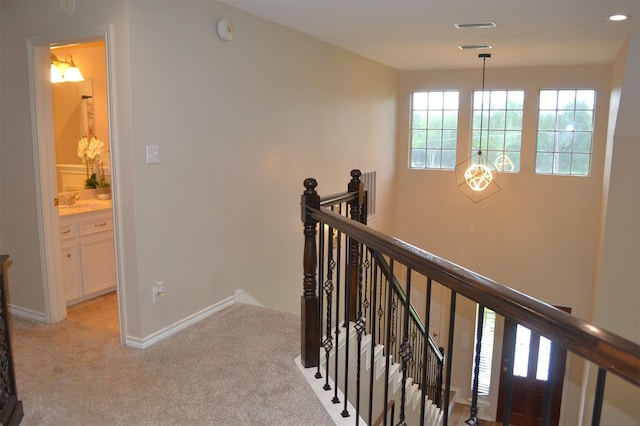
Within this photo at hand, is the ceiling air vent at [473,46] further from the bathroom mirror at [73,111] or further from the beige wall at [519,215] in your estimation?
the bathroom mirror at [73,111]

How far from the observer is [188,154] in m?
3.53

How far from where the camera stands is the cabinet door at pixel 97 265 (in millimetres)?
4547

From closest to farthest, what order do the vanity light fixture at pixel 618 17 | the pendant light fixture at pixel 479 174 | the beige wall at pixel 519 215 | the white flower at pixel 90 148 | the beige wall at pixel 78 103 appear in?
the vanity light fixture at pixel 618 17
the white flower at pixel 90 148
the beige wall at pixel 78 103
the beige wall at pixel 519 215
the pendant light fixture at pixel 479 174

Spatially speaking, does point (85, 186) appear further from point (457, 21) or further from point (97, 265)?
point (457, 21)

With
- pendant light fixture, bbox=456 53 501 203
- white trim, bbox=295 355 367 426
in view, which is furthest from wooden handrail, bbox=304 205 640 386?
pendant light fixture, bbox=456 53 501 203

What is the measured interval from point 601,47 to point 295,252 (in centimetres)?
412

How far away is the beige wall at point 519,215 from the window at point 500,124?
113 millimetres

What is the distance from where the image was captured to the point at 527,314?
48.0 inches

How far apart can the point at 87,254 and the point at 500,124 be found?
20.4 feet

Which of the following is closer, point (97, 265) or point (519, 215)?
point (97, 265)

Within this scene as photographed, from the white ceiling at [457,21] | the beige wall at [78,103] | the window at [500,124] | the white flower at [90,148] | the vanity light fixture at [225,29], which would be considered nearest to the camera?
the vanity light fixture at [225,29]

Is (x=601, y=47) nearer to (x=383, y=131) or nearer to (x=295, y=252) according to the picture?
(x=383, y=131)

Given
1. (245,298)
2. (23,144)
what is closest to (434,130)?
(245,298)

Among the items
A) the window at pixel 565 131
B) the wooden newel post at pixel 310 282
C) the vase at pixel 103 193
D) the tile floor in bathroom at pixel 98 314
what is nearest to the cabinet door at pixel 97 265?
the tile floor in bathroom at pixel 98 314
